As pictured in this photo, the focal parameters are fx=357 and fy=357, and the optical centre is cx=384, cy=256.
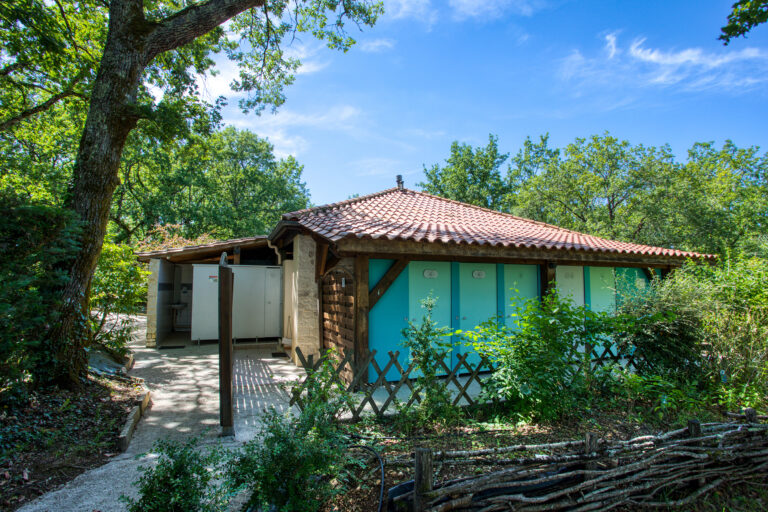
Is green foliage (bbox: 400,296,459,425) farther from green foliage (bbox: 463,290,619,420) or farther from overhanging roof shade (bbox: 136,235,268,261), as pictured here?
overhanging roof shade (bbox: 136,235,268,261)

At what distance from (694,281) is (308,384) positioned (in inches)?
225

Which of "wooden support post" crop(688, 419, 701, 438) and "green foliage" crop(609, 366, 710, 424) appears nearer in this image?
"wooden support post" crop(688, 419, 701, 438)

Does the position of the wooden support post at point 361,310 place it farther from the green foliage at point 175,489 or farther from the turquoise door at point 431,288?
the green foliage at point 175,489

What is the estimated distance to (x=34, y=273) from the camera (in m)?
3.79

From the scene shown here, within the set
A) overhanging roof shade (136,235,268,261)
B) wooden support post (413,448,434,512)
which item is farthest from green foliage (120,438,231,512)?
overhanging roof shade (136,235,268,261)

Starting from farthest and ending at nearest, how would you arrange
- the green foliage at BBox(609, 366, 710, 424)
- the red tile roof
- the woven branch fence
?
the red tile roof → the green foliage at BBox(609, 366, 710, 424) → the woven branch fence

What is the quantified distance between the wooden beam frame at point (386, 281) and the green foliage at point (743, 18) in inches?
215

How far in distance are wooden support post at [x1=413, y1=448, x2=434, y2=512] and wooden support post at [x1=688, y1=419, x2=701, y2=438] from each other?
2605 mm

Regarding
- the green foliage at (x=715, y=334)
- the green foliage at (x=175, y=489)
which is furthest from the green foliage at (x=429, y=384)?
the green foliage at (x=715, y=334)

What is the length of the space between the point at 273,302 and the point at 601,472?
9.53 m

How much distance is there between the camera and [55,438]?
11.8 ft

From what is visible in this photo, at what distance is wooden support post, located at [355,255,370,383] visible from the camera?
221 inches

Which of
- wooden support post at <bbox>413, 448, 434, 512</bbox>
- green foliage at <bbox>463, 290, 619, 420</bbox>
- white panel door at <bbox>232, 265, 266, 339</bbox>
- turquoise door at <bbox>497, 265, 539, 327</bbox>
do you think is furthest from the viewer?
white panel door at <bbox>232, 265, 266, 339</bbox>

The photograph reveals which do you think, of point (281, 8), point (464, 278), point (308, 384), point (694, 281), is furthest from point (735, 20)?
point (281, 8)
